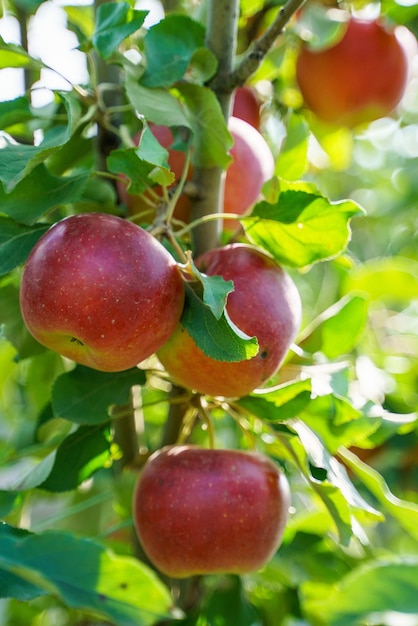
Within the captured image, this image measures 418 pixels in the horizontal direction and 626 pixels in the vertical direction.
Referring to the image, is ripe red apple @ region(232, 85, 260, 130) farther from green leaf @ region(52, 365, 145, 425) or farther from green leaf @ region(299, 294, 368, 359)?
green leaf @ region(52, 365, 145, 425)

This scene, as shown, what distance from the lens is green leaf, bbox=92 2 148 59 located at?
829 millimetres

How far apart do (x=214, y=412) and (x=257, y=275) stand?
0.31 metres

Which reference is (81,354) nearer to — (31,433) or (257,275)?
(257,275)

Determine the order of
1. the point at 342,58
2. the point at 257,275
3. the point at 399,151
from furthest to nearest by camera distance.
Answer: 1. the point at 399,151
2. the point at 342,58
3. the point at 257,275

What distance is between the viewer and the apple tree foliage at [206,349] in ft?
1.85

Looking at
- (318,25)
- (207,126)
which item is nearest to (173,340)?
(207,126)

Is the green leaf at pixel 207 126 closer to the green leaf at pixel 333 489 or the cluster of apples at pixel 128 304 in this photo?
the cluster of apples at pixel 128 304

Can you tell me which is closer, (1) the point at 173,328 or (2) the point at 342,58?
(1) the point at 173,328

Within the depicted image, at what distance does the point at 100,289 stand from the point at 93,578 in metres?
0.25

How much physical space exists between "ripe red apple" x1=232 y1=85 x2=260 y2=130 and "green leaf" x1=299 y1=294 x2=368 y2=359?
0.31 meters

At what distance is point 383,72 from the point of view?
1.36 meters

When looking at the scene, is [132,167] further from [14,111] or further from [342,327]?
[342,327]

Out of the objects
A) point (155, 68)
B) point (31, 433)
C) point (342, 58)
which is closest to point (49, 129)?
point (155, 68)

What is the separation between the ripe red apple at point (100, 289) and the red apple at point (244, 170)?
0.78 ft
